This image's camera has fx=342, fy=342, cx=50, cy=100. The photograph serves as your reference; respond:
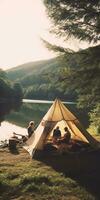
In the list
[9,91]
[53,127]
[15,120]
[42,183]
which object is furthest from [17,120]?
[9,91]

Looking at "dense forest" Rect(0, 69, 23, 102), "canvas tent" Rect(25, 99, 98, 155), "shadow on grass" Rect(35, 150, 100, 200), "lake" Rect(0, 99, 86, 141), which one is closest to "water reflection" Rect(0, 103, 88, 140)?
"lake" Rect(0, 99, 86, 141)

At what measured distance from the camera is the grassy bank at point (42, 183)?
12.5 metres

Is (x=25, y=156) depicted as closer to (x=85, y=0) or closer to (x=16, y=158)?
(x=16, y=158)

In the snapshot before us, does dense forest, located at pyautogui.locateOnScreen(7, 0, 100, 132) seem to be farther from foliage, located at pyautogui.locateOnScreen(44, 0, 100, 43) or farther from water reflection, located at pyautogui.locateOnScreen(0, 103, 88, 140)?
water reflection, located at pyautogui.locateOnScreen(0, 103, 88, 140)

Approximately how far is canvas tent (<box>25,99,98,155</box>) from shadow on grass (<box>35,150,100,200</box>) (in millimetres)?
1050

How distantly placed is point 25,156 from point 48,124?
100 inches

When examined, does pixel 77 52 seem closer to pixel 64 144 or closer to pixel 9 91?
pixel 64 144

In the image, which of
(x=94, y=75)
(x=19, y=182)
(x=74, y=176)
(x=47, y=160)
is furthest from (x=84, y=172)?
(x=94, y=75)

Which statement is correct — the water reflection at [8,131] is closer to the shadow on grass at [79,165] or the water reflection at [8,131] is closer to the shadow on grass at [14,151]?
the shadow on grass at [14,151]

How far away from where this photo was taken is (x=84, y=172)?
16219 mm

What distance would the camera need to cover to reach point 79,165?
17.0m

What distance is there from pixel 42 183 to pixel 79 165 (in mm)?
3898

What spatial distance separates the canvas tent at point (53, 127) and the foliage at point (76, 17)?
179 inches

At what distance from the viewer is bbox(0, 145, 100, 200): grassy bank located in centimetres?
1254
